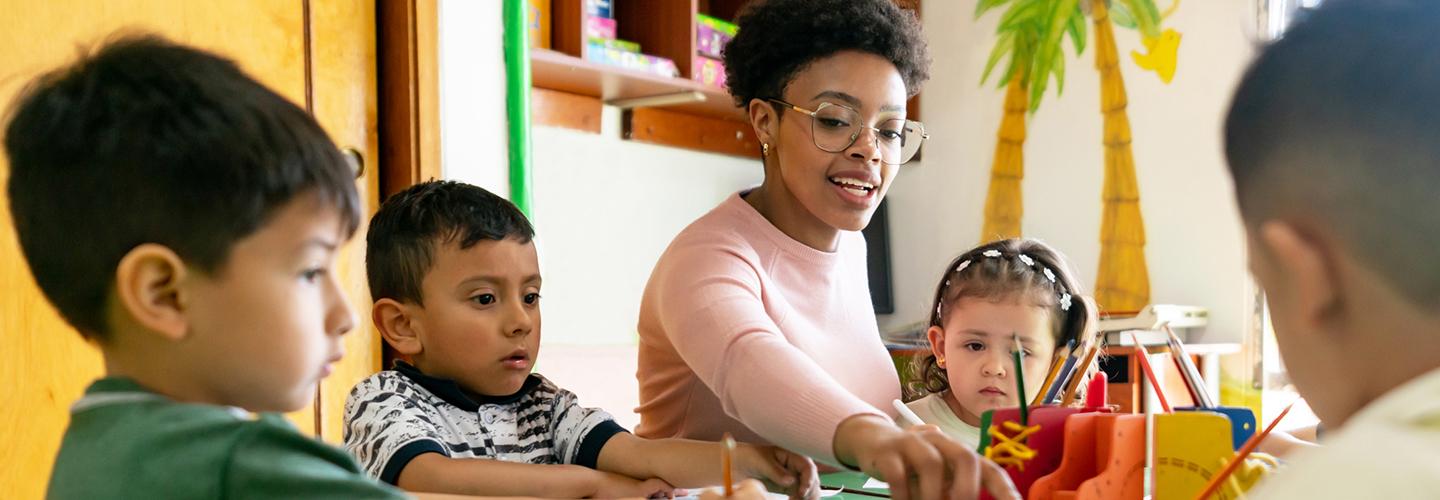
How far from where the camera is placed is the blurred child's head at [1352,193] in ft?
1.93

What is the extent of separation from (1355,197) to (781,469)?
60cm

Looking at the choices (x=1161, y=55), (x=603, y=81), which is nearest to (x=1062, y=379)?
(x=603, y=81)

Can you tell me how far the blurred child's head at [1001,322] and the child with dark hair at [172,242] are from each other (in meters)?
1.07

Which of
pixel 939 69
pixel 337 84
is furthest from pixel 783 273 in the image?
pixel 939 69


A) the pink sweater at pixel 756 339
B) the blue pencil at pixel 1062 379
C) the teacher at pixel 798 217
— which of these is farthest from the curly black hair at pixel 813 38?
the blue pencil at pixel 1062 379

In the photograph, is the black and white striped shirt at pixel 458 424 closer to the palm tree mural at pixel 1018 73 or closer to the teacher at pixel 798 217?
the teacher at pixel 798 217

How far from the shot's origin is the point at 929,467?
0.80 m

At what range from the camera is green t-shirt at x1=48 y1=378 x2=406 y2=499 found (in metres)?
0.62

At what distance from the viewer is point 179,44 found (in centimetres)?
73

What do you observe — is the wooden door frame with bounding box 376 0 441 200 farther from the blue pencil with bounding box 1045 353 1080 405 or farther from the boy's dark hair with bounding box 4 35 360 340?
the boy's dark hair with bounding box 4 35 360 340

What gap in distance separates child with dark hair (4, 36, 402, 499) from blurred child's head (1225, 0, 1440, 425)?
19.4 inches

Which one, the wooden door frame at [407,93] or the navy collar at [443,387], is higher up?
the wooden door frame at [407,93]

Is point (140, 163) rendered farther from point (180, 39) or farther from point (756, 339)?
point (180, 39)

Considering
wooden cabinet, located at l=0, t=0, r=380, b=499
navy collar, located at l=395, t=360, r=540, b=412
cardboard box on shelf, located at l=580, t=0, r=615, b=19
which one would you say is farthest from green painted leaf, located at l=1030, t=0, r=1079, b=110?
navy collar, located at l=395, t=360, r=540, b=412
